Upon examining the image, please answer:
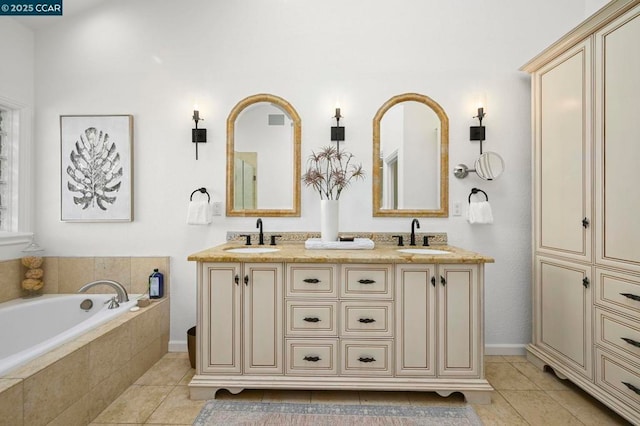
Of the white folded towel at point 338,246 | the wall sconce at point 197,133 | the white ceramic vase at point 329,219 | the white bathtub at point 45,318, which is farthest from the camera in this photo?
the wall sconce at point 197,133

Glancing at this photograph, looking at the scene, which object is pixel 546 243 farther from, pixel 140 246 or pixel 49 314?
pixel 49 314

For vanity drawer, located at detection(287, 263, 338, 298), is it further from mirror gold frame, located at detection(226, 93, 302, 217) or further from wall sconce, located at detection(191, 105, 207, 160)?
wall sconce, located at detection(191, 105, 207, 160)

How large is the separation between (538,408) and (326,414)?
1197mm

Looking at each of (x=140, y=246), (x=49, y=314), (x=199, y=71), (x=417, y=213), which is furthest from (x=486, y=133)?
(x=49, y=314)

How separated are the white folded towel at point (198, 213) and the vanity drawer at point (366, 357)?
1.33 m

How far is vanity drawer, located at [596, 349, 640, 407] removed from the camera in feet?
5.51

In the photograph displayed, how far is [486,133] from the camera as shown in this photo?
2.65 meters

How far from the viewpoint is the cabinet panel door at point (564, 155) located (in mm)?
2004

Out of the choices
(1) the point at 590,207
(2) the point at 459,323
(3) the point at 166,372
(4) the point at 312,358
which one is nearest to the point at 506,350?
(2) the point at 459,323

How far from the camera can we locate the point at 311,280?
1989mm

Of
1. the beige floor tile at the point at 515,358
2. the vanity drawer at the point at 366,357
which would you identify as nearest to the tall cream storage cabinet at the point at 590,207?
the beige floor tile at the point at 515,358

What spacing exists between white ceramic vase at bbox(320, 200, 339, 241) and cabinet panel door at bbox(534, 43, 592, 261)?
1424 millimetres

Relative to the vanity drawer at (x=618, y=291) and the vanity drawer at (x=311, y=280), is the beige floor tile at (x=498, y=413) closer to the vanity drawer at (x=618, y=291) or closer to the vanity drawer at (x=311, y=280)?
the vanity drawer at (x=618, y=291)

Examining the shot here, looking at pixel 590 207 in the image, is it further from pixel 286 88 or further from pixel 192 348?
pixel 192 348
